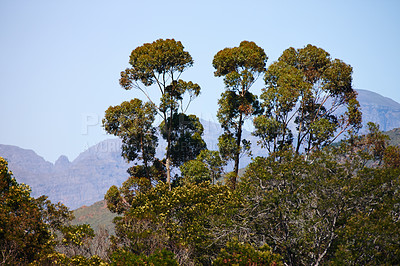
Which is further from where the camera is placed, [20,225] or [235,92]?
[235,92]

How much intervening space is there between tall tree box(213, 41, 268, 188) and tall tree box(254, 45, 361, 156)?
1459mm

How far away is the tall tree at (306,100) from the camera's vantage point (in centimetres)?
3164

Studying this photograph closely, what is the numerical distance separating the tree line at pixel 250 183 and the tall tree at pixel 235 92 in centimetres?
9

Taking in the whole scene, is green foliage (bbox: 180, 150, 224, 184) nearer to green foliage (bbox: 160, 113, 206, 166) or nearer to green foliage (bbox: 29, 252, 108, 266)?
green foliage (bbox: 160, 113, 206, 166)

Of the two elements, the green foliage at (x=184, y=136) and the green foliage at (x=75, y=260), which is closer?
the green foliage at (x=75, y=260)

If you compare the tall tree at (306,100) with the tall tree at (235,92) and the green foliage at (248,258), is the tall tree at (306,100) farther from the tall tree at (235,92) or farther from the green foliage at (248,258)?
the green foliage at (248,258)

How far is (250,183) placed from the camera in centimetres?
2322

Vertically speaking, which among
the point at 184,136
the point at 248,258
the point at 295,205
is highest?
the point at 184,136

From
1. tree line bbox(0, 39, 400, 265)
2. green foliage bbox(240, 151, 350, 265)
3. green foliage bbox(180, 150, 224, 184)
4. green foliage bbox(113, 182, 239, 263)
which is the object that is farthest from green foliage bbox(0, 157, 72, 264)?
green foliage bbox(180, 150, 224, 184)

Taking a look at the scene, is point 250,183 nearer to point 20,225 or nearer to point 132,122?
point 20,225

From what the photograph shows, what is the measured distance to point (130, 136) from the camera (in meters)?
37.0

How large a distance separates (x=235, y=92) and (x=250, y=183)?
12756mm

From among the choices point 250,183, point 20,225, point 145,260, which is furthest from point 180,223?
point 145,260

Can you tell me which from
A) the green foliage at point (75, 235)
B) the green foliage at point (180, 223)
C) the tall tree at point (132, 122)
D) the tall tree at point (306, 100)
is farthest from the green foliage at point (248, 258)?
the tall tree at point (132, 122)
